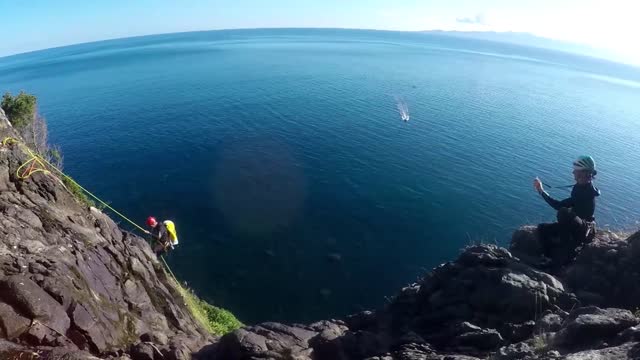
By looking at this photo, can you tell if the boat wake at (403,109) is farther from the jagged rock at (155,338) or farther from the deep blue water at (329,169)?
the jagged rock at (155,338)

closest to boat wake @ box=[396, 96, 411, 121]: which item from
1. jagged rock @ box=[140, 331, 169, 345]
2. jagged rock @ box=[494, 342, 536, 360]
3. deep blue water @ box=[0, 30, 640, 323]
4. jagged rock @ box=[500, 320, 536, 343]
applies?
deep blue water @ box=[0, 30, 640, 323]

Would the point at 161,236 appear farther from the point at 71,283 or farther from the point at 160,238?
the point at 71,283

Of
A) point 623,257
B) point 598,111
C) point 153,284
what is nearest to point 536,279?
point 623,257

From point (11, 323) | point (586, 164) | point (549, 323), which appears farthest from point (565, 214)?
point (11, 323)

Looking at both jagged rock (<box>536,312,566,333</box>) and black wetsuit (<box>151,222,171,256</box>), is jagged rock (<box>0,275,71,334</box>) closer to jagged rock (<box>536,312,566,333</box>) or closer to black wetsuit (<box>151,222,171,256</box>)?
jagged rock (<box>536,312,566,333</box>)

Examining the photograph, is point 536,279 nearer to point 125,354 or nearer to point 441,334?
point 441,334

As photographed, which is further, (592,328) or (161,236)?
(161,236)
